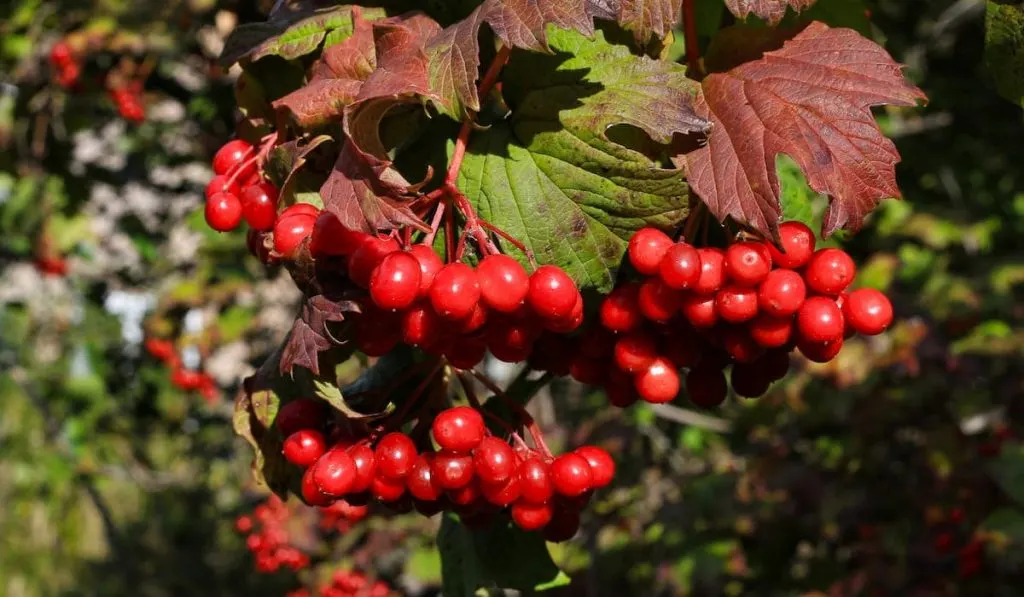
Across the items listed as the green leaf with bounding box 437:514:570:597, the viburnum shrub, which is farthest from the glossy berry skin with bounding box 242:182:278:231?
the green leaf with bounding box 437:514:570:597

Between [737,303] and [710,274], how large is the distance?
0.16ft

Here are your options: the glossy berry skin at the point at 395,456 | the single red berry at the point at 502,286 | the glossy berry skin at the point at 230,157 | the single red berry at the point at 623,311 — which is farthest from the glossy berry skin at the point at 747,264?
the glossy berry skin at the point at 230,157

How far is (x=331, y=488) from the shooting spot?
1.23 metres

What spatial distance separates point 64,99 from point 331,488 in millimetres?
3567

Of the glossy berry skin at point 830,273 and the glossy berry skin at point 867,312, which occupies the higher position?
the glossy berry skin at point 830,273

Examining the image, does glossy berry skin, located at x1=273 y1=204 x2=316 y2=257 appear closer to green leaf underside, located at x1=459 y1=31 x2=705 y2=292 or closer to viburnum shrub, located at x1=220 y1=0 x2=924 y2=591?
viburnum shrub, located at x1=220 y1=0 x2=924 y2=591

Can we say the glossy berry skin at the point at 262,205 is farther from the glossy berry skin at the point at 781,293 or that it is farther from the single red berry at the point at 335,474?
the glossy berry skin at the point at 781,293

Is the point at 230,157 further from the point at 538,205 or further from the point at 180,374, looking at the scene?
the point at 180,374

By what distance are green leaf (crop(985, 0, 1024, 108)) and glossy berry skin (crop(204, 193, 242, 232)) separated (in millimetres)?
1113

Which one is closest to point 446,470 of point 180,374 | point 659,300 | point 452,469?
point 452,469

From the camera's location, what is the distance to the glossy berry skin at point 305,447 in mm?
1311

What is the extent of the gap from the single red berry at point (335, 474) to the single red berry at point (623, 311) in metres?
0.40

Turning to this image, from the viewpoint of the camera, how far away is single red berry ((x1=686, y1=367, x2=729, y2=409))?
4.40 feet

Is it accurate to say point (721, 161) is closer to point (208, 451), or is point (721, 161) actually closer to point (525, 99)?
point (525, 99)
